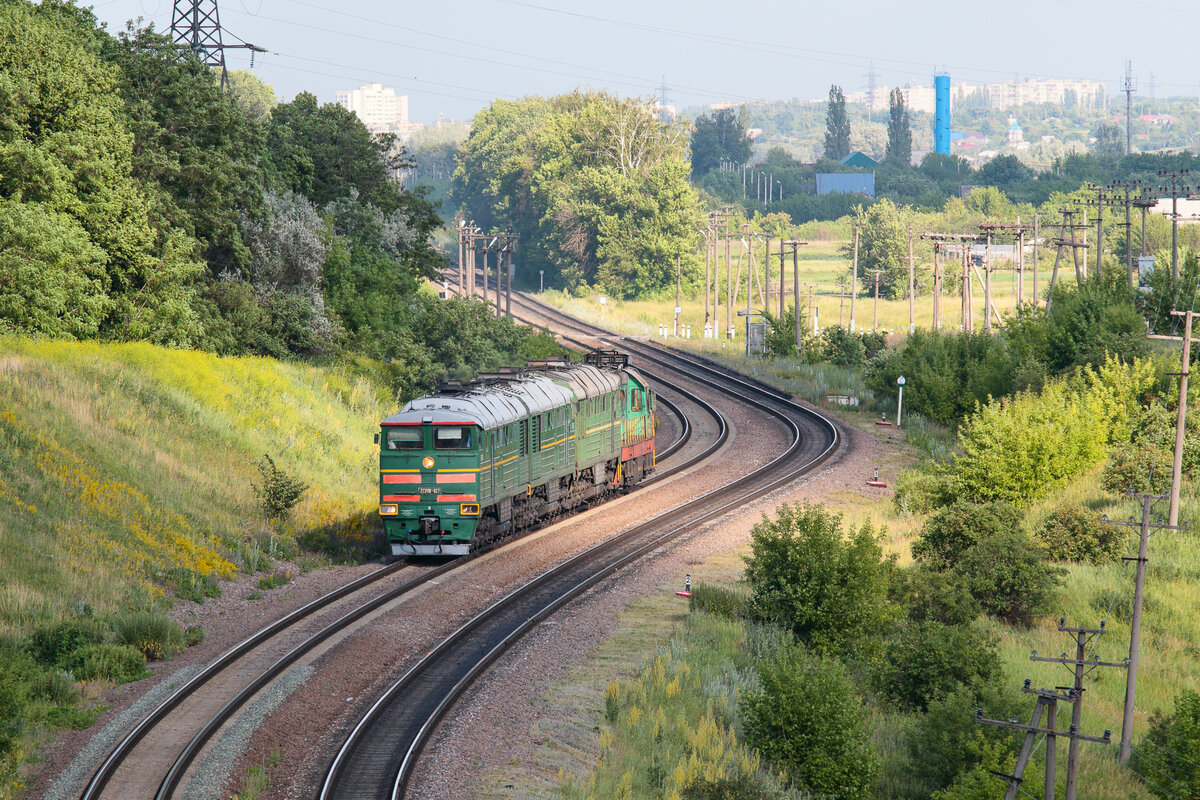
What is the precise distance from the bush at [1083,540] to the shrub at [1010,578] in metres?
3.78

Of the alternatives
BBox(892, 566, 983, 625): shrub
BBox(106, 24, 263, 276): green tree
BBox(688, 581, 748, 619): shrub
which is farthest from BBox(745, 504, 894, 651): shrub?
BBox(106, 24, 263, 276): green tree

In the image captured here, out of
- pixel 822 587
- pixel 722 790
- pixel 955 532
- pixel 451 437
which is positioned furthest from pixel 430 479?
pixel 955 532

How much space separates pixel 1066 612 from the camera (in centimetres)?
3019

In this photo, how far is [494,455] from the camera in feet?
93.8

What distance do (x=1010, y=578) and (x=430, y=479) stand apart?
48.5ft

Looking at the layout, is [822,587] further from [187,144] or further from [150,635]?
[187,144]

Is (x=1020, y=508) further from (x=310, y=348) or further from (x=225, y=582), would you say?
(x=310, y=348)

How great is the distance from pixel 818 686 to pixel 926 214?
14954cm

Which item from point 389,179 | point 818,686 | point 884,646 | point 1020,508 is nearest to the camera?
point 818,686

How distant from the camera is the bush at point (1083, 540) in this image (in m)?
34.1

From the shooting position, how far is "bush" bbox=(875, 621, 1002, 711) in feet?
78.7

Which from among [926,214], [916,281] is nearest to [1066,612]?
[916,281]

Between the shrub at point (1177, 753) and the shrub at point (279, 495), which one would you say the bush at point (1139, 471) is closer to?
the shrub at point (1177, 753)

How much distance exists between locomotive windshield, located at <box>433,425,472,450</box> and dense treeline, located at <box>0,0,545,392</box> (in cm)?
1547
